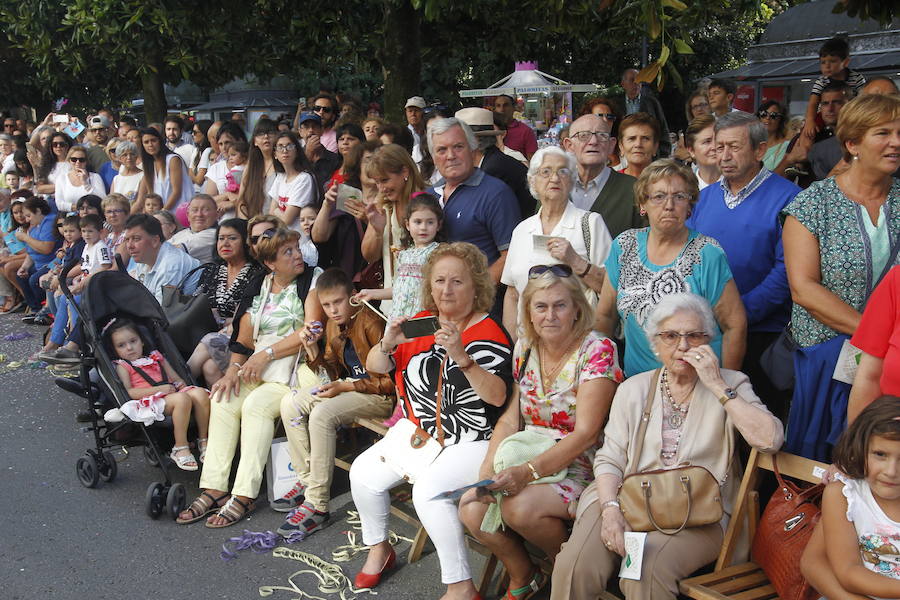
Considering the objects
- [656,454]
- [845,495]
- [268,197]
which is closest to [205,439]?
[268,197]

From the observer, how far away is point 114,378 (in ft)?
17.4

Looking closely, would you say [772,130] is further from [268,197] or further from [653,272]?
[268,197]

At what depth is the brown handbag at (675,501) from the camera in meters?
3.17

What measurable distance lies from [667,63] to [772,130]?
2856 millimetres

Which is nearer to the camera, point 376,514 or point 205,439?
point 376,514

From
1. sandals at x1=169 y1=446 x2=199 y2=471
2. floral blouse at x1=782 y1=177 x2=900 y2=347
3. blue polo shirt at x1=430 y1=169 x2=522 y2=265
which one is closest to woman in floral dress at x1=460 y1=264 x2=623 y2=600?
floral blouse at x1=782 y1=177 x2=900 y2=347

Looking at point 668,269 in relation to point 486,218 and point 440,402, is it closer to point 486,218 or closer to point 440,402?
point 440,402

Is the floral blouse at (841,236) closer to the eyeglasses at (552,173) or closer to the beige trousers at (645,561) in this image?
the beige trousers at (645,561)

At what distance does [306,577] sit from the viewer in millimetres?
4246

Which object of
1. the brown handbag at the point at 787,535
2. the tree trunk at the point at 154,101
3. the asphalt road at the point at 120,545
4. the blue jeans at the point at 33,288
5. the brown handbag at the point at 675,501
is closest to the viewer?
the brown handbag at the point at 787,535

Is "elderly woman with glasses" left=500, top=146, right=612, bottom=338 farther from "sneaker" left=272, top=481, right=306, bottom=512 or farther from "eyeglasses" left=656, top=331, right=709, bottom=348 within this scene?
"sneaker" left=272, top=481, right=306, bottom=512

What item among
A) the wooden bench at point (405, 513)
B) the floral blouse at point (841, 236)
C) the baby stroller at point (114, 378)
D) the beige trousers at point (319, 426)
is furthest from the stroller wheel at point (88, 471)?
the floral blouse at point (841, 236)

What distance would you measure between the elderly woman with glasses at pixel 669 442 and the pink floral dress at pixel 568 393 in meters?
0.15

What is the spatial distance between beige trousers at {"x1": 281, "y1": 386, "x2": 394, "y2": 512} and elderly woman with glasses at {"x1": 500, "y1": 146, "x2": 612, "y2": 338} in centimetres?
93
